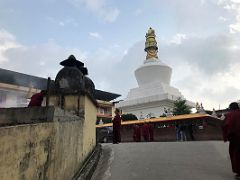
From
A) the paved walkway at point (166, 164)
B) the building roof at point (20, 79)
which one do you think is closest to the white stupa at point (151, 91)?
the building roof at point (20, 79)

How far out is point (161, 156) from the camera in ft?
28.0

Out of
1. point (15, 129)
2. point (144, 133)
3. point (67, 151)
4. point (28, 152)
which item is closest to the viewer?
point (15, 129)

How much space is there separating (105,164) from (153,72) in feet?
85.1

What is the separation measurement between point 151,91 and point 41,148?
2806 centimetres

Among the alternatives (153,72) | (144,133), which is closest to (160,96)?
(153,72)

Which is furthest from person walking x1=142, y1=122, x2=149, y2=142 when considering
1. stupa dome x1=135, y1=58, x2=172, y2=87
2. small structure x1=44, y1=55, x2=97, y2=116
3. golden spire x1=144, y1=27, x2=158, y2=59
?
golden spire x1=144, y1=27, x2=158, y2=59

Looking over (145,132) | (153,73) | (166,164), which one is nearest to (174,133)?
(145,132)

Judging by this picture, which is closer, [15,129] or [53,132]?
[15,129]

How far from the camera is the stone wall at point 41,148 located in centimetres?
293

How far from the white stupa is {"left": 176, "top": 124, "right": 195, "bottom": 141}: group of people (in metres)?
11.4

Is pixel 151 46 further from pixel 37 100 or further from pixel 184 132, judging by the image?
pixel 37 100

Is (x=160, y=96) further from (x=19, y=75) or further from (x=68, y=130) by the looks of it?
(x=68, y=130)

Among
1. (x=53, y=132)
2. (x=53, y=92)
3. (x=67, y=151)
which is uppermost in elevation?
(x=53, y=92)

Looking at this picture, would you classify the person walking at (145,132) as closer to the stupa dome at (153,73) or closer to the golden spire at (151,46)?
the stupa dome at (153,73)
